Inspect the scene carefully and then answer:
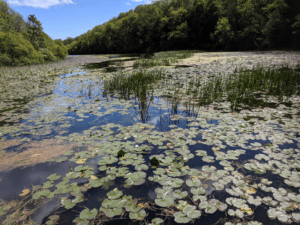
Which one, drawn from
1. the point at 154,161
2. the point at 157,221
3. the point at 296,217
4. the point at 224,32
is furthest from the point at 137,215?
the point at 224,32

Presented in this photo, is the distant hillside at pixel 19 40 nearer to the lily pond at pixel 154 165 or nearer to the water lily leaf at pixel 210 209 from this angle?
the lily pond at pixel 154 165

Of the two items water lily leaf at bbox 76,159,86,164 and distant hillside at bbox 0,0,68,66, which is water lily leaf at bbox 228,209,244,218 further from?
distant hillside at bbox 0,0,68,66

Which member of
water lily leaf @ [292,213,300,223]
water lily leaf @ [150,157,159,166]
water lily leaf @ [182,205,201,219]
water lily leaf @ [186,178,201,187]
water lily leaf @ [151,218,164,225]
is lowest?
water lily leaf @ [292,213,300,223]

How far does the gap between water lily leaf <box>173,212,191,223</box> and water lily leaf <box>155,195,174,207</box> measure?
13 centimetres

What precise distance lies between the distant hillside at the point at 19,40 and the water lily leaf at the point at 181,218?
21932mm

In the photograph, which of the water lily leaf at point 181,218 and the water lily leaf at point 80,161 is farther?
the water lily leaf at point 80,161

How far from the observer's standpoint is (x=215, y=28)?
1180 inches

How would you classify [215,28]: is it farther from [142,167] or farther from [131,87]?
[142,167]

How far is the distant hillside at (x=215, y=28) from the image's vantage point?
63.8 ft

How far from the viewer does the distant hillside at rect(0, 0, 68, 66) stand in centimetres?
1719

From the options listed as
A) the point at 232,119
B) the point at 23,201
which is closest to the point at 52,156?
the point at 23,201

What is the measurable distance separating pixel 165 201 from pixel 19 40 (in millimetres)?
24013

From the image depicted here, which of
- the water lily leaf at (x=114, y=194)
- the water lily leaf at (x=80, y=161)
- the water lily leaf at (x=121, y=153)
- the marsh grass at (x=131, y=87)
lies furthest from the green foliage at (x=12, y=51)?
the water lily leaf at (x=114, y=194)

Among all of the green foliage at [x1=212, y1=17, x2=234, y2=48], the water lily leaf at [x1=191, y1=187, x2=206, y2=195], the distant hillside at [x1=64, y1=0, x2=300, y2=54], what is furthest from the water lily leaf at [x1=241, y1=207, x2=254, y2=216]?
the green foliage at [x1=212, y1=17, x2=234, y2=48]
